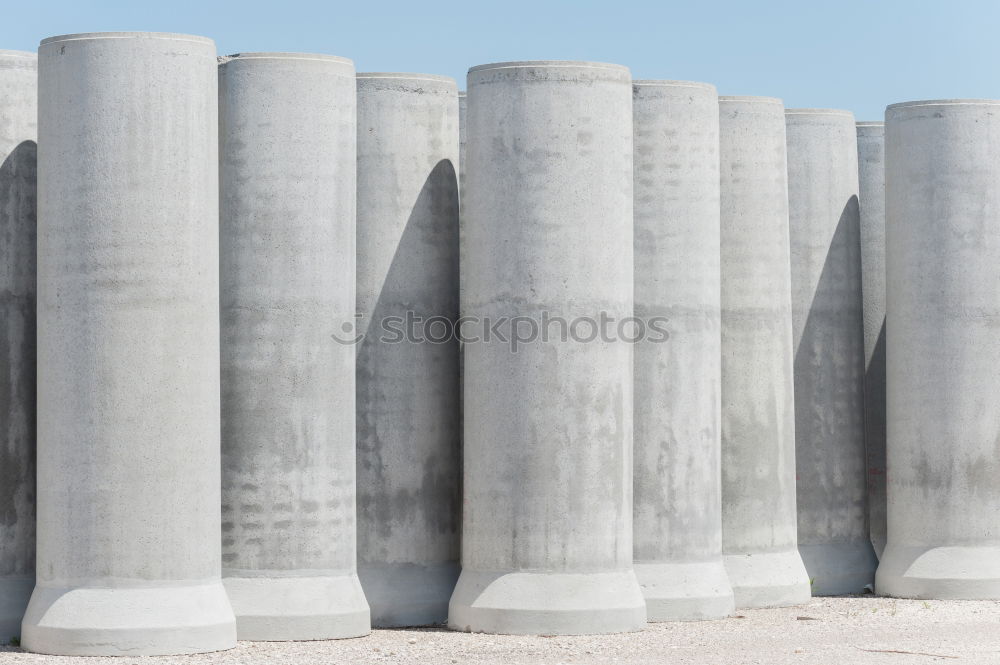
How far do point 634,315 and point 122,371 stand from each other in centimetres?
594

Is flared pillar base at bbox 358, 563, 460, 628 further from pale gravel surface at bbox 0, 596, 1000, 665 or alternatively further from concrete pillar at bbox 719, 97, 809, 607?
concrete pillar at bbox 719, 97, 809, 607

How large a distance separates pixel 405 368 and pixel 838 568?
6.51m

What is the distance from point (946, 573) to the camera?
20547 mm

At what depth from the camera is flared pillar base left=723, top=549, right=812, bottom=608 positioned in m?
20.0

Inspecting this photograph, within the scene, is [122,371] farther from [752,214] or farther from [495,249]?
[752,214]

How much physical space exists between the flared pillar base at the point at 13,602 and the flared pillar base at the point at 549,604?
165 inches

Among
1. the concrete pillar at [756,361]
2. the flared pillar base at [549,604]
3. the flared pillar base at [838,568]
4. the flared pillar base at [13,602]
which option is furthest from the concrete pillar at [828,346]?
the flared pillar base at [13,602]

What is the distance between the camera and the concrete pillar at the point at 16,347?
16.9m

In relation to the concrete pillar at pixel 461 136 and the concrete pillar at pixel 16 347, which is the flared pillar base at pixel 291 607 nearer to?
the concrete pillar at pixel 16 347

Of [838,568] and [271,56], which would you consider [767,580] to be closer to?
[838,568]

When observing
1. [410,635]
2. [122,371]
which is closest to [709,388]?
[410,635]

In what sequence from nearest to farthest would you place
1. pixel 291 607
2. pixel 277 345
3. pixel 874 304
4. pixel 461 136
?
pixel 291 607, pixel 277 345, pixel 461 136, pixel 874 304

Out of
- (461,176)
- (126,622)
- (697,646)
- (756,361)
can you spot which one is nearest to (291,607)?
(126,622)

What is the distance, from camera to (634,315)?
751 inches
